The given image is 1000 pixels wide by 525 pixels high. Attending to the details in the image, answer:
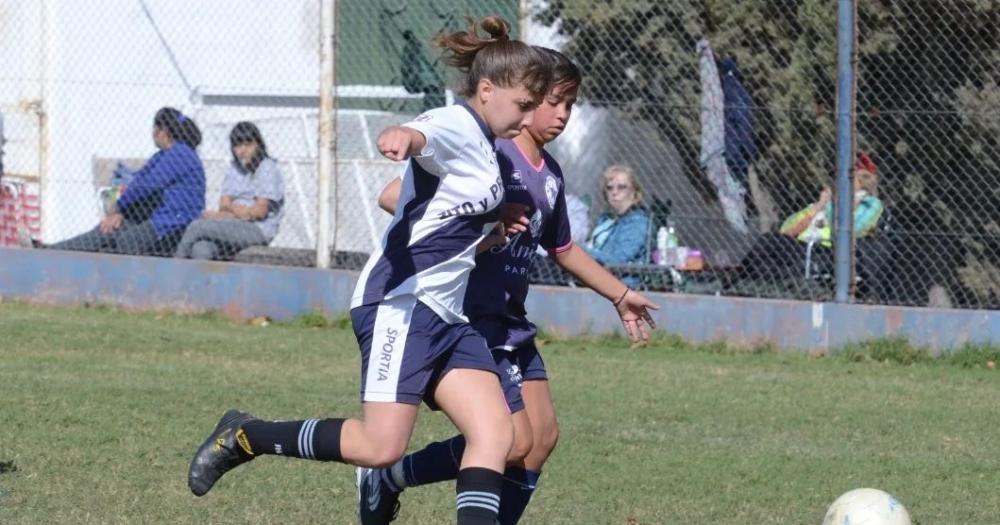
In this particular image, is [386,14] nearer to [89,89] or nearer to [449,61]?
[89,89]

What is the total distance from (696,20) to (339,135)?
300 centimetres

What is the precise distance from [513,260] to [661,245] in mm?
6136

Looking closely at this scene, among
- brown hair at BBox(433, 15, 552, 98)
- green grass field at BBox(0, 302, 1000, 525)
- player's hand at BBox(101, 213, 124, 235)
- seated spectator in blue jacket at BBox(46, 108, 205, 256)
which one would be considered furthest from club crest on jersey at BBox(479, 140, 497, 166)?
player's hand at BBox(101, 213, 124, 235)

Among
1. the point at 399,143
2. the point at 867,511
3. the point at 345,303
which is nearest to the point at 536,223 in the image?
the point at 399,143

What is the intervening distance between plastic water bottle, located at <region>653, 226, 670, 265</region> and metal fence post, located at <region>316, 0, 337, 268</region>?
2519mm

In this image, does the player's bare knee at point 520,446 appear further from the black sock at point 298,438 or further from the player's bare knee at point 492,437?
→ the black sock at point 298,438

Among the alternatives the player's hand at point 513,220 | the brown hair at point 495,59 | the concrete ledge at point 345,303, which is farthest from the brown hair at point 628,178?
the brown hair at point 495,59

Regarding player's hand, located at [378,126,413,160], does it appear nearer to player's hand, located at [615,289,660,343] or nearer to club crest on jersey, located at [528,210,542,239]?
club crest on jersey, located at [528,210,542,239]

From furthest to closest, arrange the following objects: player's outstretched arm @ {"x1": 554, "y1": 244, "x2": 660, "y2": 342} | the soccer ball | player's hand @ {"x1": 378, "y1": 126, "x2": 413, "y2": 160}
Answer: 1. player's outstretched arm @ {"x1": 554, "y1": 244, "x2": 660, "y2": 342}
2. the soccer ball
3. player's hand @ {"x1": 378, "y1": 126, "x2": 413, "y2": 160}

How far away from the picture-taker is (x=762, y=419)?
8359 mm

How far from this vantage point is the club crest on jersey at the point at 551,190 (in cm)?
559

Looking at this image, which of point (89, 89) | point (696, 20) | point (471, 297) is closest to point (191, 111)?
point (89, 89)

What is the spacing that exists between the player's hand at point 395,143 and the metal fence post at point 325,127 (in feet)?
25.7

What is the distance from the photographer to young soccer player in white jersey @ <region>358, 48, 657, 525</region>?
17.6ft
